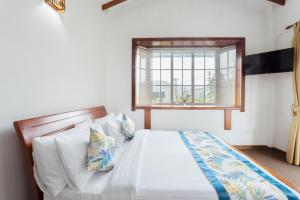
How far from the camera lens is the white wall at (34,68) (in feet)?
4.81

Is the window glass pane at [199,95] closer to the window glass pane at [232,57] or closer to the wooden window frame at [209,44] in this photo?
the wooden window frame at [209,44]

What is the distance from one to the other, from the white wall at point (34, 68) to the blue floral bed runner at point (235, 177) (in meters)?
1.51

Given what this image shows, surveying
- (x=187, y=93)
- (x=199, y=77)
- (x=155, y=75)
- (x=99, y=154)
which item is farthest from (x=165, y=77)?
(x=99, y=154)

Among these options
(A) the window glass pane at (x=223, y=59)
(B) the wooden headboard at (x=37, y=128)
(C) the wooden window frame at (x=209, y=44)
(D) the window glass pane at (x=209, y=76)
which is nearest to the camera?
(B) the wooden headboard at (x=37, y=128)

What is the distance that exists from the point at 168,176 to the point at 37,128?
44.3 inches

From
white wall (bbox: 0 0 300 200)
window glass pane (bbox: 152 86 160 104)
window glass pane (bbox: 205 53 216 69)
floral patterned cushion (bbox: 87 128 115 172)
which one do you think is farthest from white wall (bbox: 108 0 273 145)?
floral patterned cushion (bbox: 87 128 115 172)

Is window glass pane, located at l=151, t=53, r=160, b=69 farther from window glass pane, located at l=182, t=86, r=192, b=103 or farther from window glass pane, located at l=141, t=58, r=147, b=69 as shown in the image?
window glass pane, located at l=182, t=86, r=192, b=103

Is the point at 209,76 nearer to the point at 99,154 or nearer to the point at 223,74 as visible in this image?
the point at 223,74

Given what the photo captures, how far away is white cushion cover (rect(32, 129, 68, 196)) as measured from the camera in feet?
4.67

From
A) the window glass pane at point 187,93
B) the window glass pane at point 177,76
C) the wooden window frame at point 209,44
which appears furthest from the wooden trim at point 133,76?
the window glass pane at point 187,93

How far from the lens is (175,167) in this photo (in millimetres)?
1729

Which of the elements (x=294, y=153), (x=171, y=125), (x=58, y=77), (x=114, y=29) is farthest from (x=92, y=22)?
(x=294, y=153)

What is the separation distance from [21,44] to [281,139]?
166 inches

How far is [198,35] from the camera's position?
12.7ft
